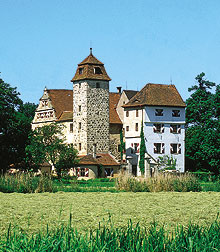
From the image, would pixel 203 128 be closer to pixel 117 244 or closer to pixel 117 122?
pixel 117 122

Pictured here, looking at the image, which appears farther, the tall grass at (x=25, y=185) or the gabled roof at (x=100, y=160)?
the gabled roof at (x=100, y=160)

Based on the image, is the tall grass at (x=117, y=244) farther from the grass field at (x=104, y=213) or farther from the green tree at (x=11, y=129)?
the green tree at (x=11, y=129)

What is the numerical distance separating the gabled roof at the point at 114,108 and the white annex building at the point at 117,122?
0.75ft

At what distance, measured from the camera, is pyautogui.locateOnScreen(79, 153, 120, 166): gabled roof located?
173ft

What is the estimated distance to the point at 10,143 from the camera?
44.6 meters

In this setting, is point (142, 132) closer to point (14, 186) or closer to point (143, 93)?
point (143, 93)

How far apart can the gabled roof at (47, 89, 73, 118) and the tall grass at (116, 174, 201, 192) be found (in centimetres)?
3551

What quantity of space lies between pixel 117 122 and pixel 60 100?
729 cm

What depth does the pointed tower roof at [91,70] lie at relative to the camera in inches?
2227

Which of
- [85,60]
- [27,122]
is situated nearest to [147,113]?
[85,60]

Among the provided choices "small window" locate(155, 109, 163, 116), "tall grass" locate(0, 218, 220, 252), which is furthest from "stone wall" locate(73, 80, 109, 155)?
"tall grass" locate(0, 218, 220, 252)

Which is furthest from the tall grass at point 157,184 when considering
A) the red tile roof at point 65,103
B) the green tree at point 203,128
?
the red tile roof at point 65,103

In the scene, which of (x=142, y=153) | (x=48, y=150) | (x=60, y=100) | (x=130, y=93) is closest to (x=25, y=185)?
(x=48, y=150)

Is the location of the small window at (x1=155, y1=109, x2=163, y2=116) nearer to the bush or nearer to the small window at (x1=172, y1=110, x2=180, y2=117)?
the small window at (x1=172, y1=110, x2=180, y2=117)
